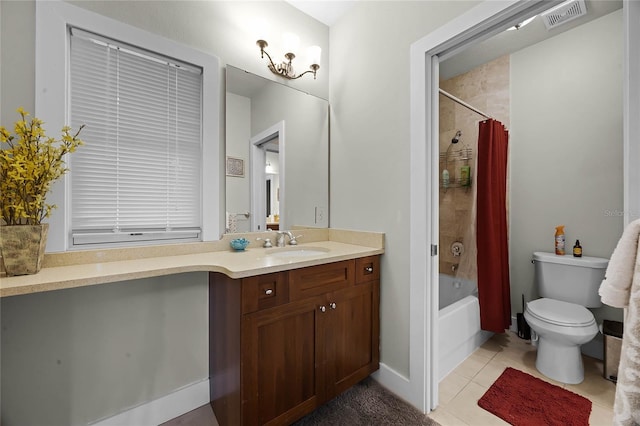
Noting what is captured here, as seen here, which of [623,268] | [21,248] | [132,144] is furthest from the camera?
[132,144]

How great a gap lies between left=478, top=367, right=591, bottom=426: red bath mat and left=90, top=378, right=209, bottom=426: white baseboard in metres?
1.68

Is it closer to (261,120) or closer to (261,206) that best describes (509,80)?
(261,120)

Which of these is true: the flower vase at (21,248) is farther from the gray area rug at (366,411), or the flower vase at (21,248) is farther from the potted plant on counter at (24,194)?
the gray area rug at (366,411)

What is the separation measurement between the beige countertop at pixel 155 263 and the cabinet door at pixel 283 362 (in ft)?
0.73

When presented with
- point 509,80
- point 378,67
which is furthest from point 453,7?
point 509,80

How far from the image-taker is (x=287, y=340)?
131cm

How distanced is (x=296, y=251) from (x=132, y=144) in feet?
3.80

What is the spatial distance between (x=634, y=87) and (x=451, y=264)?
1940 mm

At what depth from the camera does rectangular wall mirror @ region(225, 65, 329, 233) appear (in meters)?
1.72

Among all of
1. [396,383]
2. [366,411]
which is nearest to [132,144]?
[366,411]

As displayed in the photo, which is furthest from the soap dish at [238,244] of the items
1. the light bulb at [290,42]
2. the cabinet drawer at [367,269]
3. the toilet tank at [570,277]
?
the toilet tank at [570,277]

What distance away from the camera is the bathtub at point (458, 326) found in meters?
1.84

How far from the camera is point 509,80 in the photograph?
2.48 meters

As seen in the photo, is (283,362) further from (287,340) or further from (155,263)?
(155,263)
